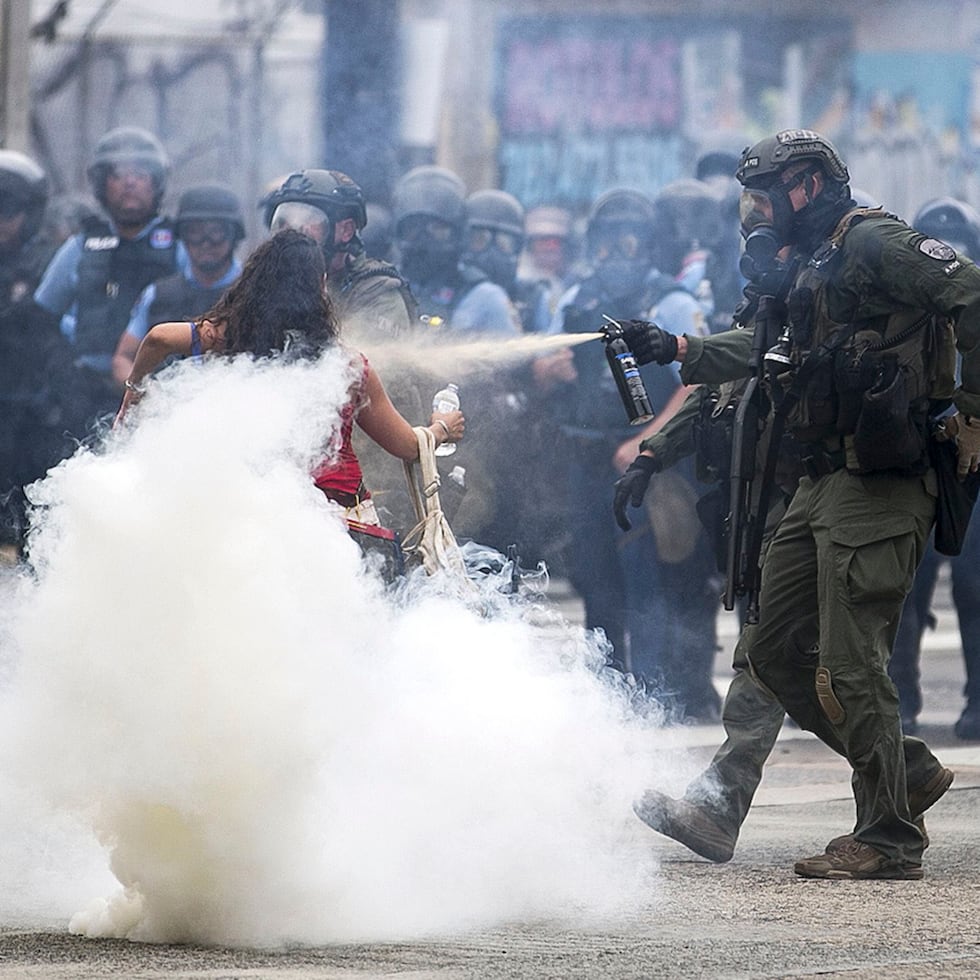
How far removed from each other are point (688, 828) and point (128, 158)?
5.83 metres

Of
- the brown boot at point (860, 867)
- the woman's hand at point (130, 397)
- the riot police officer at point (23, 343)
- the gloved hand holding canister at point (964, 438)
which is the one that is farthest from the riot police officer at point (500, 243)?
the woman's hand at point (130, 397)

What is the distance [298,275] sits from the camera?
542 centimetres

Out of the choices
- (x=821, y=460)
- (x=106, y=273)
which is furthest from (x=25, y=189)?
(x=821, y=460)

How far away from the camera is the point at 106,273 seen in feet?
33.7

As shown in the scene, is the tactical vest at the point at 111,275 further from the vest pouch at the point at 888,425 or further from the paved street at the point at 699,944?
the vest pouch at the point at 888,425

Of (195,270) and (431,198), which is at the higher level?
(431,198)

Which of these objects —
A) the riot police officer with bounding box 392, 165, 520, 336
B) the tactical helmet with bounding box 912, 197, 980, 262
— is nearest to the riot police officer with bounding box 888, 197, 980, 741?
the tactical helmet with bounding box 912, 197, 980, 262

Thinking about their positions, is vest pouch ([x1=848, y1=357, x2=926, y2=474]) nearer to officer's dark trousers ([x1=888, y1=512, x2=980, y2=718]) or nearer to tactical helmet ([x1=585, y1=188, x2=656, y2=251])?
officer's dark trousers ([x1=888, y1=512, x2=980, y2=718])

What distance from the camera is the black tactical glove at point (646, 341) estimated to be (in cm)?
576

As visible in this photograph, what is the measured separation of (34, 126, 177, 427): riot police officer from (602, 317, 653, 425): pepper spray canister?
4619 mm

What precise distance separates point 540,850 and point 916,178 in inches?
951

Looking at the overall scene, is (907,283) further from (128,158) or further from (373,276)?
(128,158)

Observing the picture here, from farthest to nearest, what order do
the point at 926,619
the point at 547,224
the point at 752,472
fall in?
the point at 547,224
the point at 926,619
the point at 752,472

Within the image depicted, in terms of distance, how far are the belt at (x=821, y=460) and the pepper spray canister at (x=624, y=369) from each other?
429 millimetres
